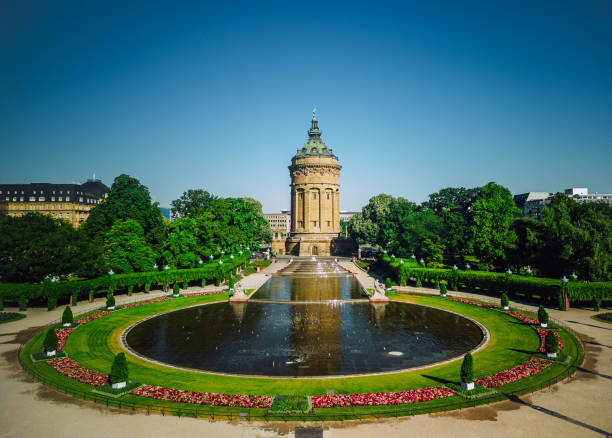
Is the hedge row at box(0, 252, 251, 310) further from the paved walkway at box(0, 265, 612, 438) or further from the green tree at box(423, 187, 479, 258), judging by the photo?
the green tree at box(423, 187, 479, 258)

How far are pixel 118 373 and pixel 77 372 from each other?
15.5 ft

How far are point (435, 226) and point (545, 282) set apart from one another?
2718 cm

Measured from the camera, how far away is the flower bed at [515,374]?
69.6 feet

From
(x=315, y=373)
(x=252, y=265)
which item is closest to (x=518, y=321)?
(x=315, y=373)

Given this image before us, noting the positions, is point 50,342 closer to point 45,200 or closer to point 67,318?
point 67,318

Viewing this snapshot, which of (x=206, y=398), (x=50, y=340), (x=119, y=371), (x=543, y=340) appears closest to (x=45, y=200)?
(x=50, y=340)

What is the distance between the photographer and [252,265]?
82.8 meters

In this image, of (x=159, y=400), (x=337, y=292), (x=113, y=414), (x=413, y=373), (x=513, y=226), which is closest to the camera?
(x=113, y=414)

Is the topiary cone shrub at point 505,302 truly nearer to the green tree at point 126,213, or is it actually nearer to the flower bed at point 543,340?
the flower bed at point 543,340

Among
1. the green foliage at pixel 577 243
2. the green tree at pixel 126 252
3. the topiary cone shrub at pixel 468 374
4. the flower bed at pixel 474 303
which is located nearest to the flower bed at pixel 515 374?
the topiary cone shrub at pixel 468 374

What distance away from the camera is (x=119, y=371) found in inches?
812

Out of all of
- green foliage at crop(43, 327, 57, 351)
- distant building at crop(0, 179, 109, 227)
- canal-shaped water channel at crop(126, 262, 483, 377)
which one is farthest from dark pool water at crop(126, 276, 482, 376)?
distant building at crop(0, 179, 109, 227)

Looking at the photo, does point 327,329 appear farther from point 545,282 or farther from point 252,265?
point 252,265

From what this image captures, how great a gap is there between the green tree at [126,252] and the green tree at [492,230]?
157ft
